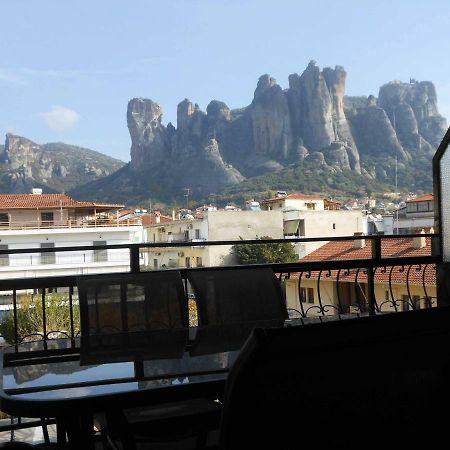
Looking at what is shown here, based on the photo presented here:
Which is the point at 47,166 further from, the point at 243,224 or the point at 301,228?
the point at 301,228

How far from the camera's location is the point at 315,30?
6700 cm

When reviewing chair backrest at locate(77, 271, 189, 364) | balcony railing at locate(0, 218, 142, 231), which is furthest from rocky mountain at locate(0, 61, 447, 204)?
chair backrest at locate(77, 271, 189, 364)

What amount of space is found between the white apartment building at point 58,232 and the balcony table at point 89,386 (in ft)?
95.0

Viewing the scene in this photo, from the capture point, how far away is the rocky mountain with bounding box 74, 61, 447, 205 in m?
47.1

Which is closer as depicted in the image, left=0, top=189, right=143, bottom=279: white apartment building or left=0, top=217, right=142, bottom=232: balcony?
left=0, top=189, right=143, bottom=279: white apartment building

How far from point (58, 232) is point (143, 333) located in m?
31.2

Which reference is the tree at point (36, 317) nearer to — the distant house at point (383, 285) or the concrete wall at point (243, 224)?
the distant house at point (383, 285)

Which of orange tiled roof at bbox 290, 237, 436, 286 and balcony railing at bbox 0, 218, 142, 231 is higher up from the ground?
balcony railing at bbox 0, 218, 142, 231

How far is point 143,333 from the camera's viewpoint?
6.46 ft

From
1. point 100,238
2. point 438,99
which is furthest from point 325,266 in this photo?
point 438,99

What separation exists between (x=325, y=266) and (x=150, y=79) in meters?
66.8

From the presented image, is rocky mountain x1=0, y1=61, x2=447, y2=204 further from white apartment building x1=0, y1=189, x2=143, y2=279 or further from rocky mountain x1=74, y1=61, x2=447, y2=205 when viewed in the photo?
white apartment building x1=0, y1=189, x2=143, y2=279

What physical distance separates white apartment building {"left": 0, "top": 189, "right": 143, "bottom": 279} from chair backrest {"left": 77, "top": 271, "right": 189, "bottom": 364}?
28.4 m

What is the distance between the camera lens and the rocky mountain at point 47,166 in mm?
44438
